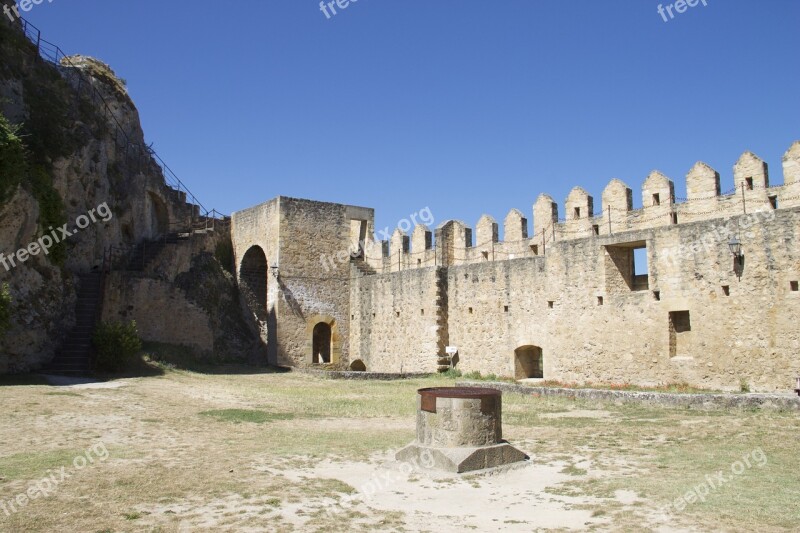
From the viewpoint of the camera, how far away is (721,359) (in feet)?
49.7

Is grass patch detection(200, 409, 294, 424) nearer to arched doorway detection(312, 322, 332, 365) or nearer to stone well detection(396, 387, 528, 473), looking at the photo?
stone well detection(396, 387, 528, 473)

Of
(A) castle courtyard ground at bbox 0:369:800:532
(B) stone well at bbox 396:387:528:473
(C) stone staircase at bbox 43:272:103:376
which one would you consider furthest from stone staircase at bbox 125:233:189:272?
(B) stone well at bbox 396:387:528:473

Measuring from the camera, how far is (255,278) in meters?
28.1

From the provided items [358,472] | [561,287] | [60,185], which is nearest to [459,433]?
[358,472]

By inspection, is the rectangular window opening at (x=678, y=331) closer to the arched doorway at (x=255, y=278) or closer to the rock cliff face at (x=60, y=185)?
the rock cliff face at (x=60, y=185)

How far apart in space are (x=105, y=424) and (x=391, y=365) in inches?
579

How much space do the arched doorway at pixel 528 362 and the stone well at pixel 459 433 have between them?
11.8 meters

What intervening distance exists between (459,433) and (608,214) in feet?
43.7

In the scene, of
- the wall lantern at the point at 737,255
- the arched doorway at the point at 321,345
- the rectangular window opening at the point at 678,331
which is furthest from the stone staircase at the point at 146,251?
the wall lantern at the point at 737,255

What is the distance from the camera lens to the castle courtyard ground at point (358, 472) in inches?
233

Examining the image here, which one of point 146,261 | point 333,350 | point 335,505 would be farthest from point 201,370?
point 335,505

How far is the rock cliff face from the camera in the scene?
1641 cm

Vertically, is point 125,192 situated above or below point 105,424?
above

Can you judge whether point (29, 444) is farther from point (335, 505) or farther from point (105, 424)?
point (335, 505)
